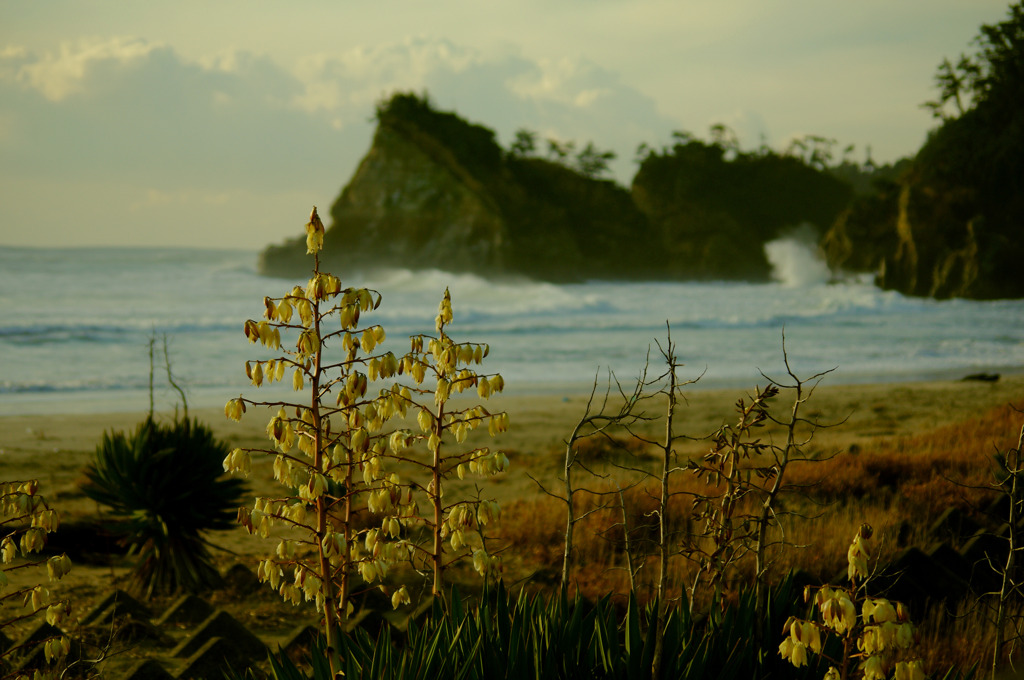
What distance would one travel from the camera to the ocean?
1909 centimetres

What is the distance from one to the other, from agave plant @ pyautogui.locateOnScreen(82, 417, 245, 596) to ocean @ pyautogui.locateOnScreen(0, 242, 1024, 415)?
267 centimetres

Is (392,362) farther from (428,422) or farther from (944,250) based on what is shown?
(944,250)

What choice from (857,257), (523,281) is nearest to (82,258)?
(523,281)

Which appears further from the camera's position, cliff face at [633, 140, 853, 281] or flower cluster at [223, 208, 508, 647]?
cliff face at [633, 140, 853, 281]

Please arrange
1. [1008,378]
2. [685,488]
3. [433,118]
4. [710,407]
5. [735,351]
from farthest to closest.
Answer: [433,118]
[735,351]
[1008,378]
[710,407]
[685,488]

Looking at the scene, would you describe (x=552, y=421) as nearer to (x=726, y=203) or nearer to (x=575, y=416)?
(x=575, y=416)

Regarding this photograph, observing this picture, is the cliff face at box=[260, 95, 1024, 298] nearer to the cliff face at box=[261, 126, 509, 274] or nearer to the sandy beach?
the cliff face at box=[261, 126, 509, 274]

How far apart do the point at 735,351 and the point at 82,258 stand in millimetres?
58370

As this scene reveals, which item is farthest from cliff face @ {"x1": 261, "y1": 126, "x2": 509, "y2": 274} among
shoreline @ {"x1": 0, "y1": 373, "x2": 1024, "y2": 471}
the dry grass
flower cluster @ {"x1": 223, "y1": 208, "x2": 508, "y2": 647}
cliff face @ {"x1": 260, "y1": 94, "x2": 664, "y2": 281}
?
flower cluster @ {"x1": 223, "y1": 208, "x2": 508, "y2": 647}

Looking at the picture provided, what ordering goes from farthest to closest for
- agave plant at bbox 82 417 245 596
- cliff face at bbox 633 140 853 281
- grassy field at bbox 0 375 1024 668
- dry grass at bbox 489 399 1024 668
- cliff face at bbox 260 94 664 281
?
cliff face at bbox 633 140 853 281
cliff face at bbox 260 94 664 281
agave plant at bbox 82 417 245 596
grassy field at bbox 0 375 1024 668
dry grass at bbox 489 399 1024 668

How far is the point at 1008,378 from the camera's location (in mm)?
17844

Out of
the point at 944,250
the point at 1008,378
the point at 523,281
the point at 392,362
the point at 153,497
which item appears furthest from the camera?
the point at 523,281

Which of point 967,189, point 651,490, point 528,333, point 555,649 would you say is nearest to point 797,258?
point 967,189

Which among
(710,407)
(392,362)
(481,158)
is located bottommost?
(710,407)
